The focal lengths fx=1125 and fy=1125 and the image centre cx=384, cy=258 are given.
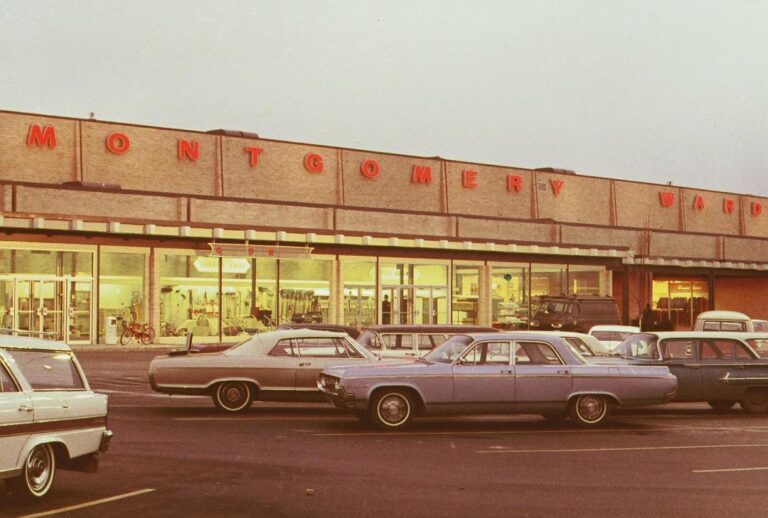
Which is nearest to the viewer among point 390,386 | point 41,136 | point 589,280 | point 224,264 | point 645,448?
point 645,448

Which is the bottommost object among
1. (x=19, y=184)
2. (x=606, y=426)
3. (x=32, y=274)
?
(x=606, y=426)

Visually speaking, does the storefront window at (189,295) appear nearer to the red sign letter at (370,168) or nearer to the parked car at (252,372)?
the red sign letter at (370,168)

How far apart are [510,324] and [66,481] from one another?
1527 inches

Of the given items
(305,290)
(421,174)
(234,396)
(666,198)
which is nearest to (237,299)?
(305,290)

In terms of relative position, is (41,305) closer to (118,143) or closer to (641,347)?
(118,143)

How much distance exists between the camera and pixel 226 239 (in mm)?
42344

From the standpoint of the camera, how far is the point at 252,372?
18797 mm

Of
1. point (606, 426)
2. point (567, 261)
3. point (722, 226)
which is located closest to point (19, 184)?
point (567, 261)

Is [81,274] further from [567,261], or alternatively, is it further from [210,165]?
[567,261]

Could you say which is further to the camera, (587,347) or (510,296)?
(510,296)

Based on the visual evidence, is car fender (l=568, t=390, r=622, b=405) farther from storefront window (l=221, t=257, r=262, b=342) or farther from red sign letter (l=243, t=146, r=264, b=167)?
red sign letter (l=243, t=146, r=264, b=167)

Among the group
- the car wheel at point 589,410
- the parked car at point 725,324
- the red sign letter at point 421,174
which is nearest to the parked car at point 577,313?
the parked car at point 725,324

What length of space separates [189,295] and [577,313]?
14746mm

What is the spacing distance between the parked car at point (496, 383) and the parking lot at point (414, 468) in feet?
1.26
